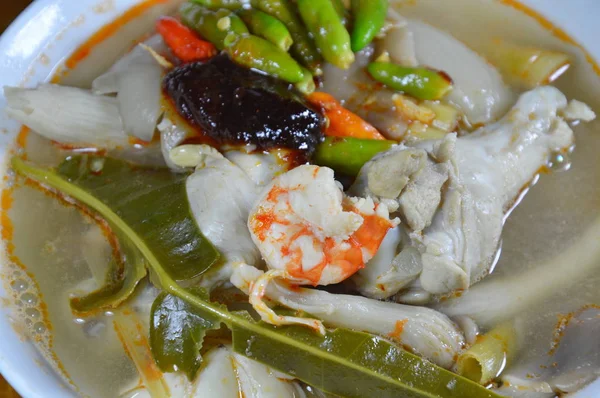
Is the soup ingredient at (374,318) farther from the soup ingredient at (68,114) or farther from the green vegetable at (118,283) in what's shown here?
the soup ingredient at (68,114)

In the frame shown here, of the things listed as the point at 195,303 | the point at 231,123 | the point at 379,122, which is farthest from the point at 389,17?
the point at 195,303

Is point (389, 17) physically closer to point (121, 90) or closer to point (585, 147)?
point (585, 147)

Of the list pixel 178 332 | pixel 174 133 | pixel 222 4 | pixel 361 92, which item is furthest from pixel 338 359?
pixel 222 4

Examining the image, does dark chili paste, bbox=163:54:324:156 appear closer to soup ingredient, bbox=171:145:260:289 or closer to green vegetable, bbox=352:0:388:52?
soup ingredient, bbox=171:145:260:289

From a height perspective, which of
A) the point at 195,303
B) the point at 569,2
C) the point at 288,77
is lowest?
the point at 195,303

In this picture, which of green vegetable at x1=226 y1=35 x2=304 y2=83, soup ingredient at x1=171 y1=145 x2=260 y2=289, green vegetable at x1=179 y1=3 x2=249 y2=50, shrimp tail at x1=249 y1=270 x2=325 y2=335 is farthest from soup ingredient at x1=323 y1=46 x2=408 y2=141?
shrimp tail at x1=249 y1=270 x2=325 y2=335
